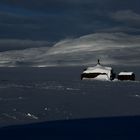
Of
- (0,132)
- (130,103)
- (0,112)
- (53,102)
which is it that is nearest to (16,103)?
(53,102)

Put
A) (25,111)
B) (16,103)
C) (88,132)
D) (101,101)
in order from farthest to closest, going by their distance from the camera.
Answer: (101,101)
(16,103)
(25,111)
(88,132)

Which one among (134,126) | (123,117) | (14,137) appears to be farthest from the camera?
(123,117)

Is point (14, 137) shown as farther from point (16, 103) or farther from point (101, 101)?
point (101, 101)

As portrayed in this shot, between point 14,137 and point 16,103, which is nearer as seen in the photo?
point 14,137

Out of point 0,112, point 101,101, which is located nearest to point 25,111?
point 0,112

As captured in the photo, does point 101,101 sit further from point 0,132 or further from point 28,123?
point 0,132

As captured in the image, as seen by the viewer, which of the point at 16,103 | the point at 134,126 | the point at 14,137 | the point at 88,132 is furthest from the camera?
the point at 16,103

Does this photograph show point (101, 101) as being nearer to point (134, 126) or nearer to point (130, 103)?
point (130, 103)

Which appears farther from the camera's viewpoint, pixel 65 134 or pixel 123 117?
pixel 123 117

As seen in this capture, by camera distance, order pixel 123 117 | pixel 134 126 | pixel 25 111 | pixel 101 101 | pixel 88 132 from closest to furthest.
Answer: pixel 88 132 < pixel 134 126 < pixel 123 117 < pixel 25 111 < pixel 101 101
